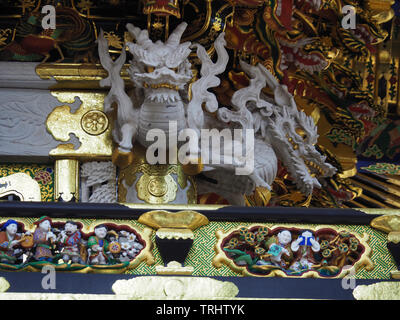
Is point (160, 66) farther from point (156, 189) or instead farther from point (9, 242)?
point (9, 242)

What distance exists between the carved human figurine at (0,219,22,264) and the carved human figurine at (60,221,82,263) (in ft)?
0.96

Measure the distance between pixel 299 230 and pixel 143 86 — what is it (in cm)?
171

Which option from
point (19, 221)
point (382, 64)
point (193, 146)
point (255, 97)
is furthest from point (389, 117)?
point (19, 221)

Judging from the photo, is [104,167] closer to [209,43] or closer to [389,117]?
[209,43]

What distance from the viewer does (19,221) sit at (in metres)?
8.80

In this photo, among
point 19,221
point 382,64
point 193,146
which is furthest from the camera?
point 382,64

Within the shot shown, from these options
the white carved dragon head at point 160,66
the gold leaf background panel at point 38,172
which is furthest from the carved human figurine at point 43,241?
the gold leaf background panel at point 38,172

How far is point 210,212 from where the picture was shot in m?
8.96

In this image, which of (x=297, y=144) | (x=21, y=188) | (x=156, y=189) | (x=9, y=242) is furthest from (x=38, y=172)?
(x=297, y=144)

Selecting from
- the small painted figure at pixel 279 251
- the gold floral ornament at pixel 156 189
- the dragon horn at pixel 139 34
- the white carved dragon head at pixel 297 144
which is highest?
the dragon horn at pixel 139 34

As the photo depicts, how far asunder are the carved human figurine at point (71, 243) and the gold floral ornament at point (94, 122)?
172 centimetres

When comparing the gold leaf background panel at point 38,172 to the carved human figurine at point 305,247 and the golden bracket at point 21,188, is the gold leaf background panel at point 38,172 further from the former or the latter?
the carved human figurine at point 305,247

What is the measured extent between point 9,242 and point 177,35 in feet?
7.19

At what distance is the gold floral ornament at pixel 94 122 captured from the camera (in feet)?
34.0
